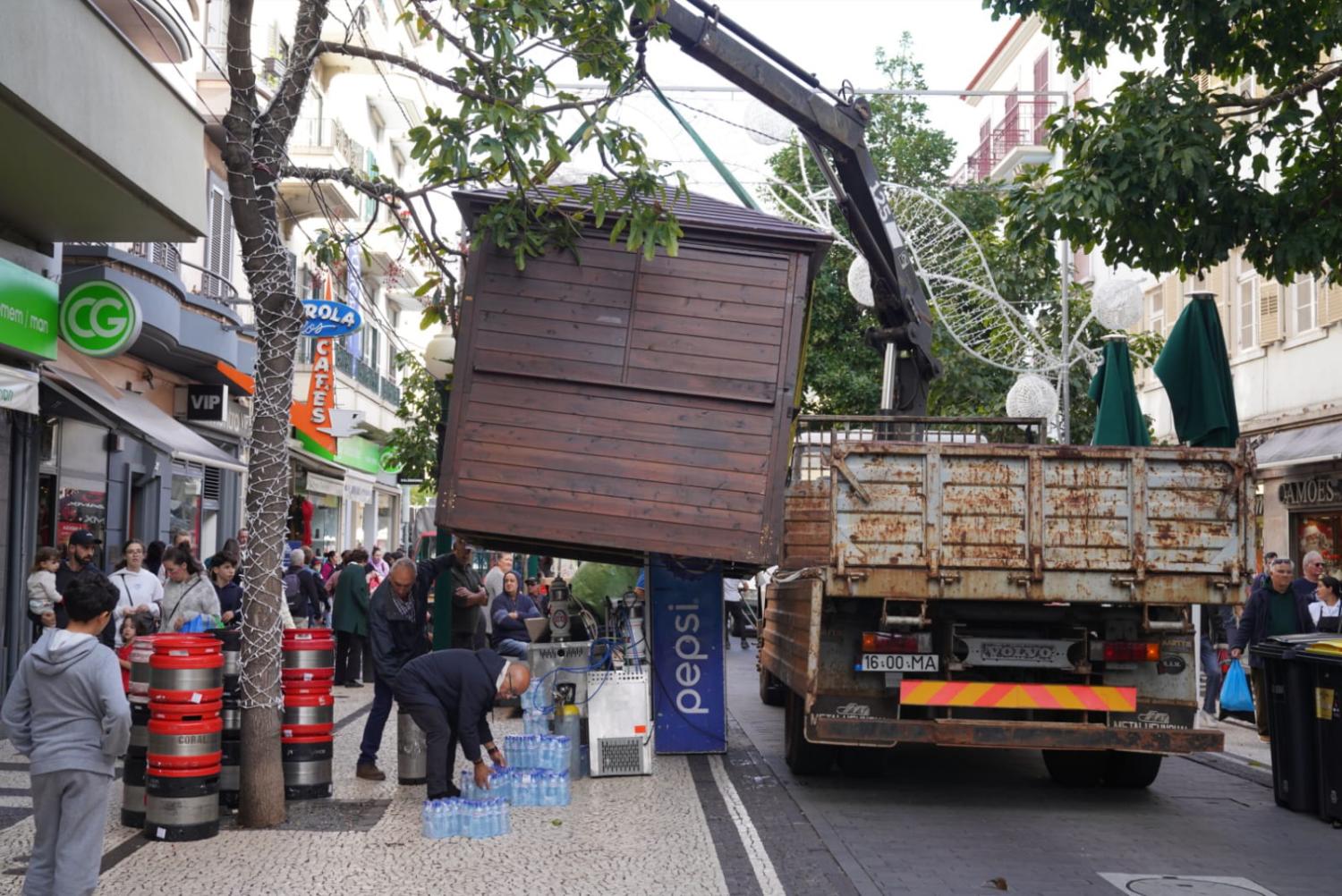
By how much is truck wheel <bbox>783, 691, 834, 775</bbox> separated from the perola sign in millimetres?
12499

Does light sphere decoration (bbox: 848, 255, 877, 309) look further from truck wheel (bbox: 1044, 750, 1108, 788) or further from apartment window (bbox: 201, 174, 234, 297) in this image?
apartment window (bbox: 201, 174, 234, 297)

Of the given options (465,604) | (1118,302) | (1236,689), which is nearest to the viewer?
(465,604)

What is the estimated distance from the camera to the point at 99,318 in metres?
14.4

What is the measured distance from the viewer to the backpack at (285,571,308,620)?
746 inches

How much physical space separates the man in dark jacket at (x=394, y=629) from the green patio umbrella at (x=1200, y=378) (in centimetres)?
625

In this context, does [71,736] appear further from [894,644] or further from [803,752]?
[803,752]

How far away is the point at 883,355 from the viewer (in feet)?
48.5

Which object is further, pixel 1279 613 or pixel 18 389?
pixel 1279 613

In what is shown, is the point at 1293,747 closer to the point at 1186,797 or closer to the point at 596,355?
the point at 1186,797

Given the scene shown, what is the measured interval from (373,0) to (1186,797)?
93.9ft

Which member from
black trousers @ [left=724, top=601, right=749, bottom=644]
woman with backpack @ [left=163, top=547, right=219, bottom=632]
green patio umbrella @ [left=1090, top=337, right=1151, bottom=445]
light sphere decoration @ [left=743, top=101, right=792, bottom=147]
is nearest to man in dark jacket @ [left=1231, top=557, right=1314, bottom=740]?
green patio umbrella @ [left=1090, top=337, right=1151, bottom=445]

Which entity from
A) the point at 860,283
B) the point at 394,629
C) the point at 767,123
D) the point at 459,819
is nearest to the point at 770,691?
the point at 860,283

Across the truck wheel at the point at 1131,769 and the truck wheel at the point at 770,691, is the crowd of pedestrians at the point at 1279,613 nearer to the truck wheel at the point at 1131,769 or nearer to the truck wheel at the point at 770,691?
the truck wheel at the point at 1131,769

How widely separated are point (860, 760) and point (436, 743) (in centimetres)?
380
